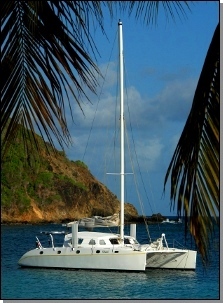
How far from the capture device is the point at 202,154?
8.48ft

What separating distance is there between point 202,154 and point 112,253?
→ 1530 cm

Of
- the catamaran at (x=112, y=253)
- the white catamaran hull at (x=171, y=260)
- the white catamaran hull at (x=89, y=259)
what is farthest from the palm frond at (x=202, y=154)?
the white catamaran hull at (x=171, y=260)

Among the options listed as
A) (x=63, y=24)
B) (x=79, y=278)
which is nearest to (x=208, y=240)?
(x=63, y=24)

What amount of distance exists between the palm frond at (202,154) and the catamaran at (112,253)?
1359 cm

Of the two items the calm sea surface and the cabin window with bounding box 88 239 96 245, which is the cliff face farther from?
the cabin window with bounding box 88 239 96 245

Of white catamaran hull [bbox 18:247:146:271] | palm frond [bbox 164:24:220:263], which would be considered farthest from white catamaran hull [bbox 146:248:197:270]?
palm frond [bbox 164:24:220:263]

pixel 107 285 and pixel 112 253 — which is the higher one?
pixel 112 253

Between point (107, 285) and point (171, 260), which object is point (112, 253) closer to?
point (107, 285)

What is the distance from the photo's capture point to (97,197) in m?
55.7

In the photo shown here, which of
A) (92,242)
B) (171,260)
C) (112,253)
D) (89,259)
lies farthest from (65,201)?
(112,253)

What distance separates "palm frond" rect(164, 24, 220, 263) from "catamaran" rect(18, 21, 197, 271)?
13.6 meters

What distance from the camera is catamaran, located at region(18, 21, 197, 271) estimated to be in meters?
17.6

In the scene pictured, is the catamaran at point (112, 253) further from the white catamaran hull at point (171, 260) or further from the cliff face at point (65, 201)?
the cliff face at point (65, 201)

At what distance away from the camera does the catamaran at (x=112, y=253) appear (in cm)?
1761
